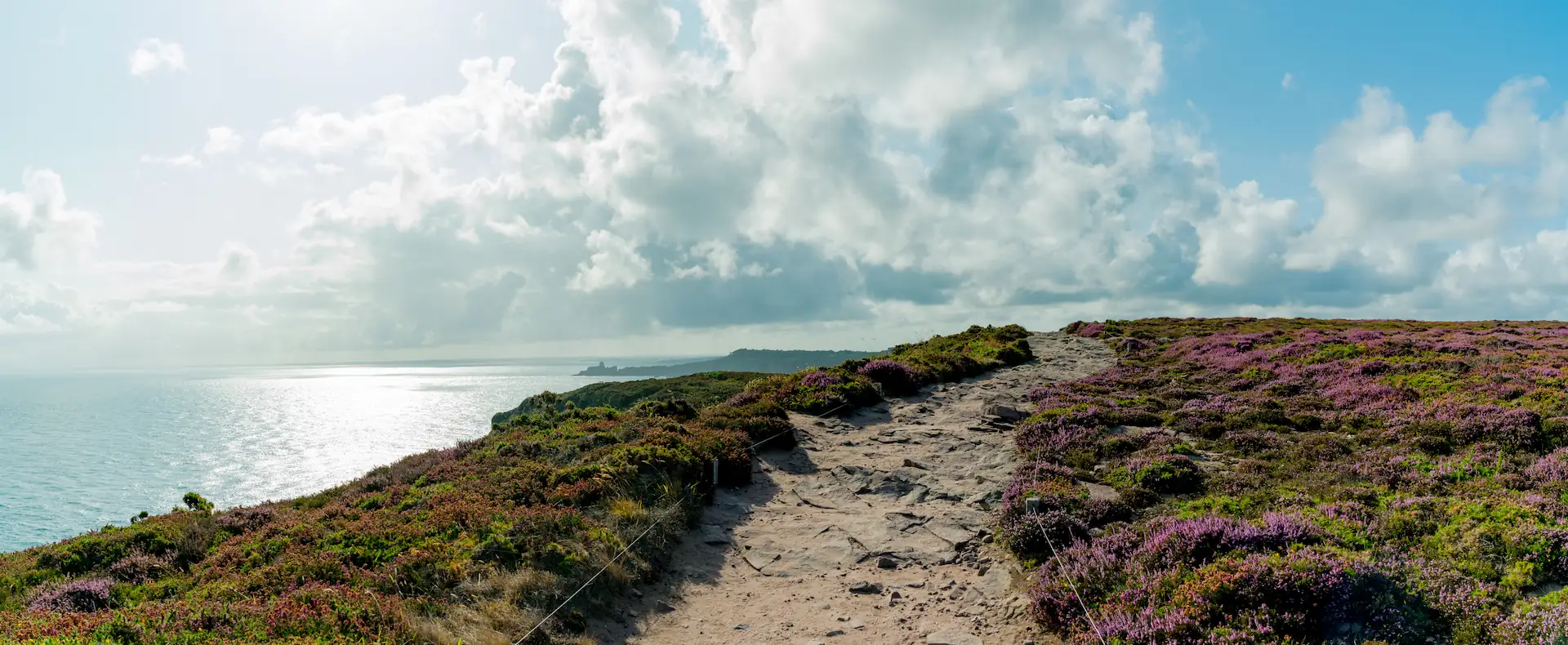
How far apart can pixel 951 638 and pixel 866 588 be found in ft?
6.67

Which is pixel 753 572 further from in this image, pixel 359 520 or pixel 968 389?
pixel 968 389

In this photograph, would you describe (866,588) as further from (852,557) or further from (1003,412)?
(1003,412)

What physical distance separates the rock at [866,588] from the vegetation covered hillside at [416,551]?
11.0ft

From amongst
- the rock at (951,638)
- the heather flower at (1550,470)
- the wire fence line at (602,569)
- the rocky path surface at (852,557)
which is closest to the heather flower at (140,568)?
the wire fence line at (602,569)

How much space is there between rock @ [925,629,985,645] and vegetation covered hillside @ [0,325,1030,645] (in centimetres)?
463

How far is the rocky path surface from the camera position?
364 inches

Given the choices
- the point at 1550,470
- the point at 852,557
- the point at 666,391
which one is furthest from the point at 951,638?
the point at 666,391

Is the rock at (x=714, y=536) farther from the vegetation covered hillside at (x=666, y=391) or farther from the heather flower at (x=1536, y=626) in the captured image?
the vegetation covered hillside at (x=666, y=391)

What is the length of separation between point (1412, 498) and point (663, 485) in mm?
12299

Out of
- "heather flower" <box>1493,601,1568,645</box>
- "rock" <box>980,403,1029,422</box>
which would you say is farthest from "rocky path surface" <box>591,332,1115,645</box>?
"heather flower" <box>1493,601,1568,645</box>

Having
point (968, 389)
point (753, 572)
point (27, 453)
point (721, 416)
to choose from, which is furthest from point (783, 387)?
point (27, 453)

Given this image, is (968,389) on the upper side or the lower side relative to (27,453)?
upper

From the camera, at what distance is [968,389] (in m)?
28.5

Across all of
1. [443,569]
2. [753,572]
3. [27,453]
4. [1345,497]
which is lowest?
[27,453]
